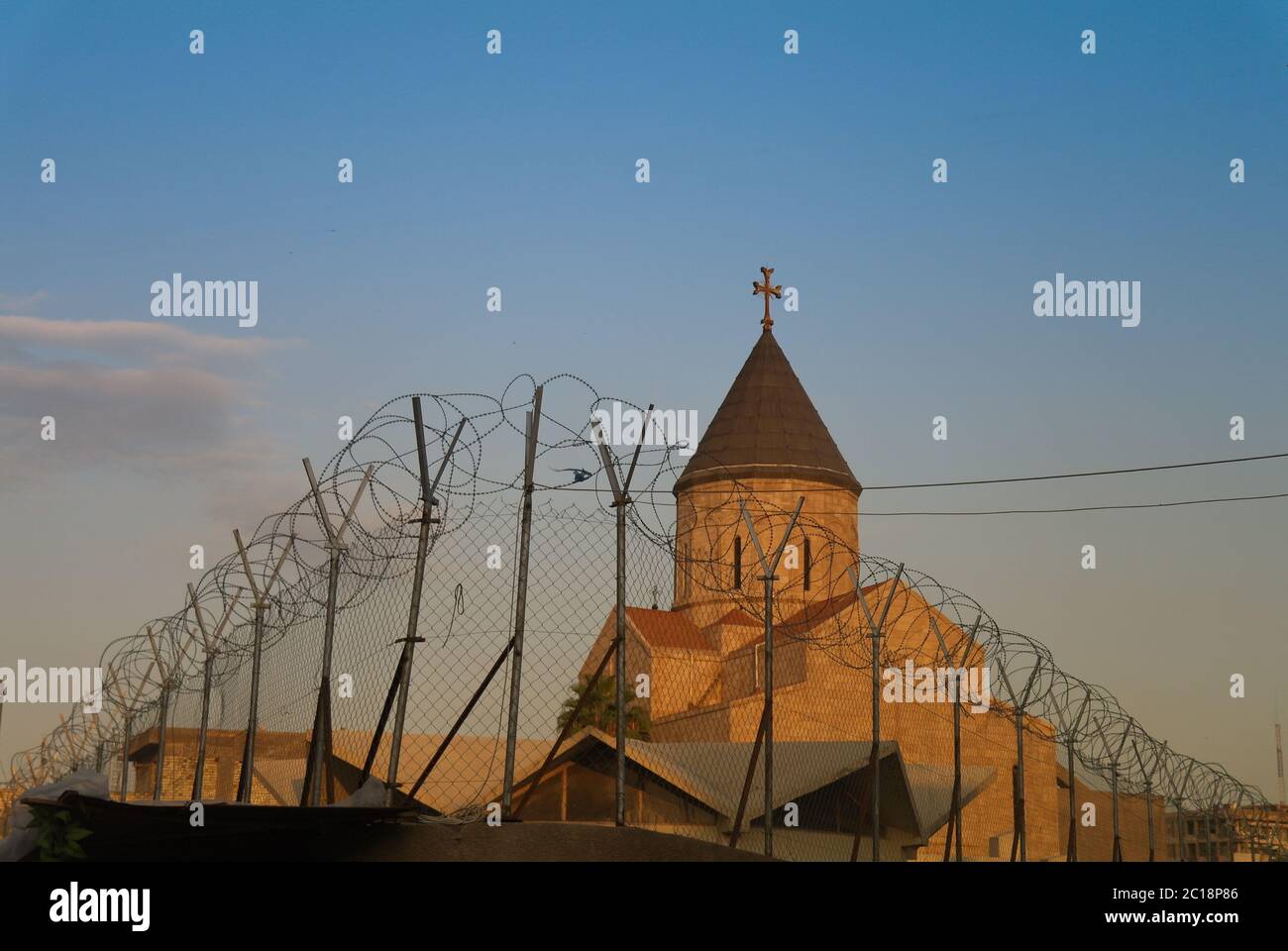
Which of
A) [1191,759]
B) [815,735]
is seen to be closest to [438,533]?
[1191,759]

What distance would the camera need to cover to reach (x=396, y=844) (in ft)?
33.7

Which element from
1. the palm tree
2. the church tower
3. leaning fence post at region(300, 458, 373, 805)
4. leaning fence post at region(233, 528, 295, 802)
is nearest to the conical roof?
the church tower

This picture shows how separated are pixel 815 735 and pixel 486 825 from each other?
33114mm

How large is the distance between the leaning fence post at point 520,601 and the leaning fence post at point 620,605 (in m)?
0.72

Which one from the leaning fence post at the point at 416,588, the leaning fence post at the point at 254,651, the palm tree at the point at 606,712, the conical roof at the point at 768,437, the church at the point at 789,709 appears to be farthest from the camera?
the conical roof at the point at 768,437

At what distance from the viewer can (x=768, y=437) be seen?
180 ft

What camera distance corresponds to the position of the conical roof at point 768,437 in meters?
53.9

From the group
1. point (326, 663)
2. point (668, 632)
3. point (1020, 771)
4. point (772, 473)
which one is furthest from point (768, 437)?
point (326, 663)

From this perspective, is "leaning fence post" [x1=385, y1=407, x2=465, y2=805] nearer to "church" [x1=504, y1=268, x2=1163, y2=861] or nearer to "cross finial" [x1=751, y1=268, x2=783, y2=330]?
"church" [x1=504, y1=268, x2=1163, y2=861]

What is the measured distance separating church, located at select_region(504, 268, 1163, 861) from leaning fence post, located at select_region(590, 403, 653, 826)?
880 cm

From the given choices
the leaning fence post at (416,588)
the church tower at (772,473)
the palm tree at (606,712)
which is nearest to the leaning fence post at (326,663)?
the leaning fence post at (416,588)

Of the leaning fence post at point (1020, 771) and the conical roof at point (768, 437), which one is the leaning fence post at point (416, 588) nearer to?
the leaning fence post at point (1020, 771)

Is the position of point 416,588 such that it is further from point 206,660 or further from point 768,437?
point 768,437
